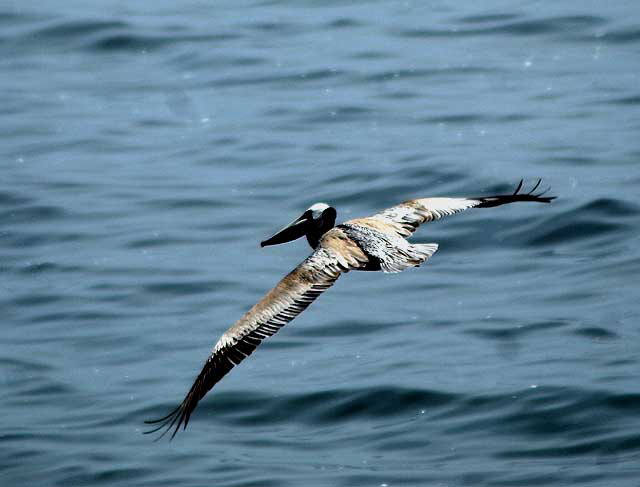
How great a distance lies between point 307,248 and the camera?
1917cm

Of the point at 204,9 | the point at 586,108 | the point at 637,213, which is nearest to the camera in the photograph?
the point at 637,213

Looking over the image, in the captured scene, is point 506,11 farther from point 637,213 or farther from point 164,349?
point 164,349

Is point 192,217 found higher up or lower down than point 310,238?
lower down

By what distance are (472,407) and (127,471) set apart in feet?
11.0

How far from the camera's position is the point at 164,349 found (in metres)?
16.8

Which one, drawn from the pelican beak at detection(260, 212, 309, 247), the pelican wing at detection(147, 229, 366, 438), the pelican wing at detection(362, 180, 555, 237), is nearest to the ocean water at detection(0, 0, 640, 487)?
the pelican wing at detection(362, 180, 555, 237)

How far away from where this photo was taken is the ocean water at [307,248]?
14.5 m

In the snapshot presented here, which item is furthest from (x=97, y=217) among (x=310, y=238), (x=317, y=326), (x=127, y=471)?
(x=310, y=238)

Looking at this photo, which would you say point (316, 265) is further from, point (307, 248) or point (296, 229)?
point (307, 248)

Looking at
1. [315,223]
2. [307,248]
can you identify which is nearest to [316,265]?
[315,223]

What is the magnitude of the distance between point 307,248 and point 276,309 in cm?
895

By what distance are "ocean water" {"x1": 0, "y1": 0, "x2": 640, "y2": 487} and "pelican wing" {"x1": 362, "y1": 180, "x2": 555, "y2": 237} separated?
→ 2.86 metres

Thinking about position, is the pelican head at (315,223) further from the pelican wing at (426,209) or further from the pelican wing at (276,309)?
the pelican wing at (276,309)

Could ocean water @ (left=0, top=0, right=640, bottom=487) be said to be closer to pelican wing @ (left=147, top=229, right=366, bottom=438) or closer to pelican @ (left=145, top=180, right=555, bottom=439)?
pelican @ (left=145, top=180, right=555, bottom=439)
